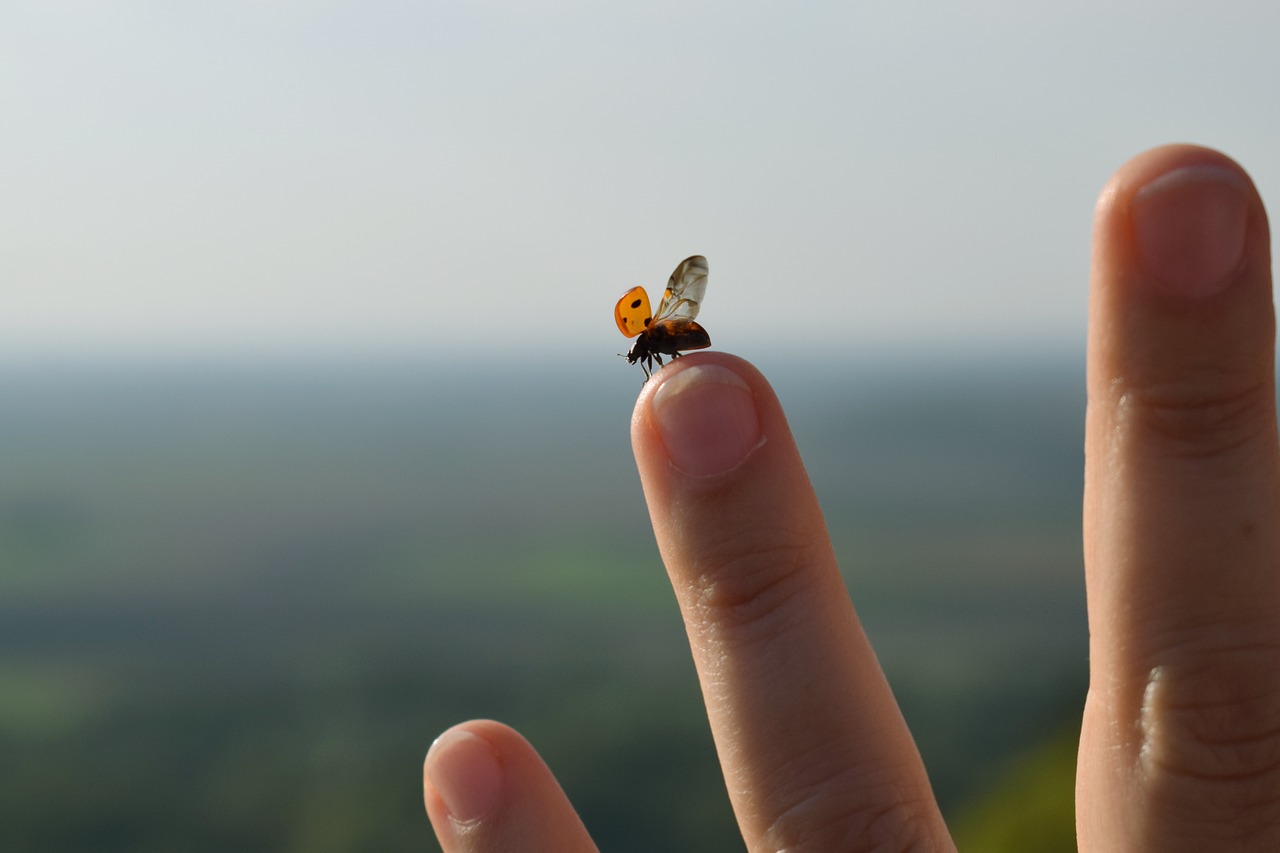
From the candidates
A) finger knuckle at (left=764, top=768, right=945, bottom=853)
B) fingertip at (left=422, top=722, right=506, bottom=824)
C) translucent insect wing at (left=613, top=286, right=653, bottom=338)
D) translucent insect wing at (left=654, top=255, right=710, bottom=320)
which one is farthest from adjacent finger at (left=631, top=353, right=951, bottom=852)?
fingertip at (left=422, top=722, right=506, bottom=824)

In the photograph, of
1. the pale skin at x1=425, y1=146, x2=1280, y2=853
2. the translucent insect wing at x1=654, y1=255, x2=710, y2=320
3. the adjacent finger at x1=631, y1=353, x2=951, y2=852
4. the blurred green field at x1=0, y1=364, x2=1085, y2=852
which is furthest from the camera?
the blurred green field at x1=0, y1=364, x2=1085, y2=852

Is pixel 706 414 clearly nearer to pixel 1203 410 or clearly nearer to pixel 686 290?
pixel 686 290

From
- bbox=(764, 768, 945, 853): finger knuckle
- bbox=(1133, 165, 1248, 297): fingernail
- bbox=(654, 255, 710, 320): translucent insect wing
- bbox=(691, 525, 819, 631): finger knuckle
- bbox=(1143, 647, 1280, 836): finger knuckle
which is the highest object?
bbox=(654, 255, 710, 320): translucent insect wing

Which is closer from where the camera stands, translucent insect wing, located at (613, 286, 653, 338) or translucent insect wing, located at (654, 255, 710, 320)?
translucent insect wing, located at (613, 286, 653, 338)

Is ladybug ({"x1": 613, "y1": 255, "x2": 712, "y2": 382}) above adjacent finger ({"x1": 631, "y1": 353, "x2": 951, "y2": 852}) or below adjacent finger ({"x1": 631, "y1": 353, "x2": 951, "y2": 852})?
above

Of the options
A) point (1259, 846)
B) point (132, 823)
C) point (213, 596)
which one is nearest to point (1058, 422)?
point (213, 596)

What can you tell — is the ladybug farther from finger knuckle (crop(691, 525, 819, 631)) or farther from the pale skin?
finger knuckle (crop(691, 525, 819, 631))

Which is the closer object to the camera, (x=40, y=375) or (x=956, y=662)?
(x=956, y=662)

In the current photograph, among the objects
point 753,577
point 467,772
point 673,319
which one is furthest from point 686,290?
point 467,772

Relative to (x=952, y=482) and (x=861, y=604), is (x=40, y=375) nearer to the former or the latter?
(x=861, y=604)
